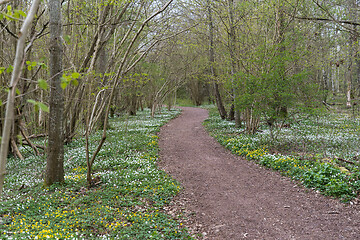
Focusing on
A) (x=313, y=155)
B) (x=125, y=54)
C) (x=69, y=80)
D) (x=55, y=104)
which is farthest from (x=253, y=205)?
(x=55, y=104)

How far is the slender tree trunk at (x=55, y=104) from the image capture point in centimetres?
666

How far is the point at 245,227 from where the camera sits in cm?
565

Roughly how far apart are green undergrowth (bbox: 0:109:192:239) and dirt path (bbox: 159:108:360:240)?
81cm

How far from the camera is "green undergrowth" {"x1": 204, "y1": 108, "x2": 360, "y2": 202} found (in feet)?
23.1

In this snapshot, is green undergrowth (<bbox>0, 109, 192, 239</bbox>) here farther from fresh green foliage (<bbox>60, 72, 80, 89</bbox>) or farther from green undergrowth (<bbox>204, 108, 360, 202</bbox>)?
green undergrowth (<bbox>204, 108, 360, 202</bbox>)

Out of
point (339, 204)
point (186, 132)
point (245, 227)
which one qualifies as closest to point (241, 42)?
point (186, 132)

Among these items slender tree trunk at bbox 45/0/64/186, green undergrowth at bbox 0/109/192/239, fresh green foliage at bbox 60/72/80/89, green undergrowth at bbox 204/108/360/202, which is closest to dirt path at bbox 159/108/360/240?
green undergrowth at bbox 204/108/360/202

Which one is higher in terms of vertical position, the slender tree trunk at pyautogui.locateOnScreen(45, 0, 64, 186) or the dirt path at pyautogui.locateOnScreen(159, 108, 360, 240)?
the slender tree trunk at pyautogui.locateOnScreen(45, 0, 64, 186)

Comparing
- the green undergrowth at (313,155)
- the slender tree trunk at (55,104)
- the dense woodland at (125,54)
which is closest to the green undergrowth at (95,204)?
the slender tree trunk at (55,104)

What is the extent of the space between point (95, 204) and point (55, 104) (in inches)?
118

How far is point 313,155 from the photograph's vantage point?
376 inches

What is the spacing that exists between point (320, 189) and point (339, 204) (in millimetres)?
846

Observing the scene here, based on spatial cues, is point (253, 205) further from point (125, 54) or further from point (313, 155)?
point (125, 54)

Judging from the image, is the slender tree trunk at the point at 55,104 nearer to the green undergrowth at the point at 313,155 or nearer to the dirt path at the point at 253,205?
the dirt path at the point at 253,205
